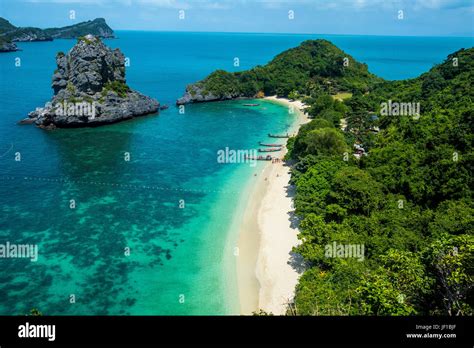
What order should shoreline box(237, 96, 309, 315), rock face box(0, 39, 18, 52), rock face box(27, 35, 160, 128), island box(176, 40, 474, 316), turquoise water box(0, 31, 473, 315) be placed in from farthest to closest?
rock face box(0, 39, 18, 52) < rock face box(27, 35, 160, 128) < turquoise water box(0, 31, 473, 315) < shoreline box(237, 96, 309, 315) < island box(176, 40, 474, 316)

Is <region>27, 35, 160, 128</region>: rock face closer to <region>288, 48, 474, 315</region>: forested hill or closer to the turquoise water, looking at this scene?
the turquoise water

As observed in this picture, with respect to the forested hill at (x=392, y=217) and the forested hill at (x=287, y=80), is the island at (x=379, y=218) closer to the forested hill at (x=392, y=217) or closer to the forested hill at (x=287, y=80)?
the forested hill at (x=392, y=217)

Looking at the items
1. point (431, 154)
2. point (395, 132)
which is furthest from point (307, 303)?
point (395, 132)

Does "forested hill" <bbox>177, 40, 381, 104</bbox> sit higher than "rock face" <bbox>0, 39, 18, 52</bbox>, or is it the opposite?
"rock face" <bbox>0, 39, 18, 52</bbox>

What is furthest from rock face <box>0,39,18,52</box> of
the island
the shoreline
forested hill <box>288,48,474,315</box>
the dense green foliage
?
the shoreline
